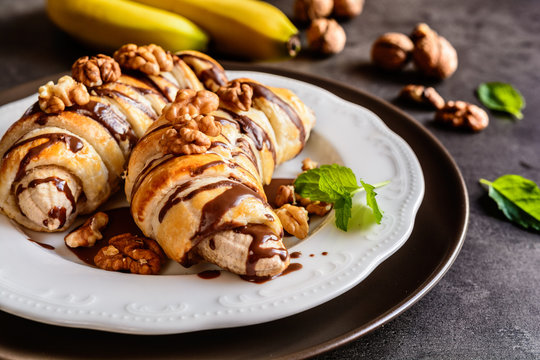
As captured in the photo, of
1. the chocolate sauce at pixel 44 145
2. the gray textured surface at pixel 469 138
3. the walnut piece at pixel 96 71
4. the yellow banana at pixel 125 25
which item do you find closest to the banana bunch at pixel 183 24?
the yellow banana at pixel 125 25

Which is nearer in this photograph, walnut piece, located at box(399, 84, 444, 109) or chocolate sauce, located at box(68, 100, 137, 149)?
chocolate sauce, located at box(68, 100, 137, 149)

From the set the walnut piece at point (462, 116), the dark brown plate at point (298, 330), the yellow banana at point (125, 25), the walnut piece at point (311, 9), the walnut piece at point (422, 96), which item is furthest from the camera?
the walnut piece at point (311, 9)

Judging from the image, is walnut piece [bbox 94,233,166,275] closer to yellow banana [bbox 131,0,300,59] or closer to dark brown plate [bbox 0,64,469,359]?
dark brown plate [bbox 0,64,469,359]

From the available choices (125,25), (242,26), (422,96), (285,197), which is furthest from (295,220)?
(125,25)

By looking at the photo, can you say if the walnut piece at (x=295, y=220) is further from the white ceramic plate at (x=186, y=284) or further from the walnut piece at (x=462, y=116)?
the walnut piece at (x=462, y=116)

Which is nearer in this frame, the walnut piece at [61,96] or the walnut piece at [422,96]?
the walnut piece at [61,96]

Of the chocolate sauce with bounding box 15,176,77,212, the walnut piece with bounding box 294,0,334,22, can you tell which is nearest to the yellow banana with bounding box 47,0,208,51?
the walnut piece with bounding box 294,0,334,22
